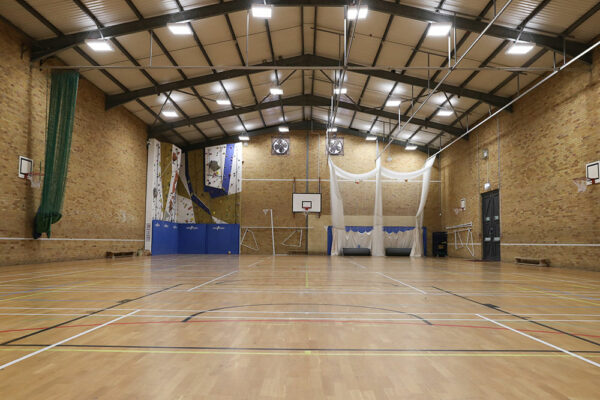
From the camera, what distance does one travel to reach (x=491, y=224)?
19062 mm

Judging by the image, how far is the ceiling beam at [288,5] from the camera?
12.7 meters

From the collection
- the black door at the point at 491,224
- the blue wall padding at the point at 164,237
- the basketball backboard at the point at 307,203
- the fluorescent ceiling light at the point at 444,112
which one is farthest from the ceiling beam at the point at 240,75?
the basketball backboard at the point at 307,203

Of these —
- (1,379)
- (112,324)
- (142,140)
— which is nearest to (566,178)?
(112,324)

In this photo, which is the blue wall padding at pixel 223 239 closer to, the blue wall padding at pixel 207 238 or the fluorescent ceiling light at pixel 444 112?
the blue wall padding at pixel 207 238

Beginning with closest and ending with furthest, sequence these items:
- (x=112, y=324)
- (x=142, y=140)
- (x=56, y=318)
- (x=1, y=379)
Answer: (x=1, y=379) < (x=112, y=324) < (x=56, y=318) < (x=142, y=140)

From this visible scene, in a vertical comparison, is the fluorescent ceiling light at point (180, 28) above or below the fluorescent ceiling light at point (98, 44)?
above

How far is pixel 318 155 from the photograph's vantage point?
88.0 ft

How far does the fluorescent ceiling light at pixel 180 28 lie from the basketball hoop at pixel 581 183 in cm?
1325

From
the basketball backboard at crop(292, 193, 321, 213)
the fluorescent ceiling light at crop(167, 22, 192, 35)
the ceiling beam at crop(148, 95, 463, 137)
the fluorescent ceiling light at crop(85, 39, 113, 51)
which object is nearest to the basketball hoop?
the ceiling beam at crop(148, 95, 463, 137)

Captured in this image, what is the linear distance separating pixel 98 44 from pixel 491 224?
17.7 m

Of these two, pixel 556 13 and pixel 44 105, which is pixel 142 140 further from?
pixel 556 13

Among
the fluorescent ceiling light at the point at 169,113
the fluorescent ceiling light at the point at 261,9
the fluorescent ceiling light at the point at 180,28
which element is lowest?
the fluorescent ceiling light at the point at 169,113

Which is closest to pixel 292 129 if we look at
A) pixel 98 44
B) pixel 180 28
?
pixel 180 28

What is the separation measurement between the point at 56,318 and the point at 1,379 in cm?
208
